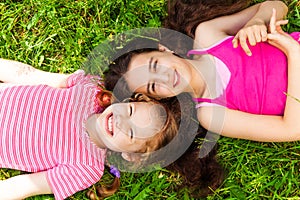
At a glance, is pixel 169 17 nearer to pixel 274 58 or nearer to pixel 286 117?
pixel 274 58

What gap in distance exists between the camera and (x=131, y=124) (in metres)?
2.35

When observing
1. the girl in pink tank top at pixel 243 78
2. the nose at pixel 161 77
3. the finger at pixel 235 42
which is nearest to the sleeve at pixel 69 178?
the girl in pink tank top at pixel 243 78

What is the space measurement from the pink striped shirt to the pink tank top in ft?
2.09

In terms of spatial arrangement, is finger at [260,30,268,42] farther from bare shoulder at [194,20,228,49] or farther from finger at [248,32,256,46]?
bare shoulder at [194,20,228,49]

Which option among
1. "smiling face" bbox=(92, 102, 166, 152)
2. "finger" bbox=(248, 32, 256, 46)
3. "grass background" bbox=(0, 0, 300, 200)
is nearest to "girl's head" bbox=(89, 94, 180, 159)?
"smiling face" bbox=(92, 102, 166, 152)

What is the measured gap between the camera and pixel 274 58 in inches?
99.4

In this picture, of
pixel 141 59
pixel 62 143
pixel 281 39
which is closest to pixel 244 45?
pixel 281 39

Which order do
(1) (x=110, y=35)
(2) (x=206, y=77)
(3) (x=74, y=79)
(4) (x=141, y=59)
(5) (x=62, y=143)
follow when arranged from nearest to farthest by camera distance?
(4) (x=141, y=59), (2) (x=206, y=77), (5) (x=62, y=143), (3) (x=74, y=79), (1) (x=110, y=35)

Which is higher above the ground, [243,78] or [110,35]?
[110,35]

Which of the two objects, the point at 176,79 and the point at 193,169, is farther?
the point at 193,169

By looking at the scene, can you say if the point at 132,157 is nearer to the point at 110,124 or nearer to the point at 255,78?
the point at 110,124

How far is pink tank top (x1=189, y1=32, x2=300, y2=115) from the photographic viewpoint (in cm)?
252

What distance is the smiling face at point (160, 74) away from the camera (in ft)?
7.75

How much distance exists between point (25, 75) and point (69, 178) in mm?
621
